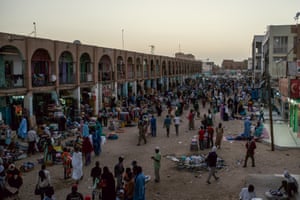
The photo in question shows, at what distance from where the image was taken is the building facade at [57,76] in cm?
1995

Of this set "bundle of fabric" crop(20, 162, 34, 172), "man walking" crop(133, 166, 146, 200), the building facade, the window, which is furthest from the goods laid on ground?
the window

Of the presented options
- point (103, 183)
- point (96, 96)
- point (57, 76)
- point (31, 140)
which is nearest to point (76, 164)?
point (103, 183)

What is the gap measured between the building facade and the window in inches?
602

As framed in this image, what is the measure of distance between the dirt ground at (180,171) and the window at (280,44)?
19223 mm

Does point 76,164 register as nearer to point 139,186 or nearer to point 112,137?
point 139,186

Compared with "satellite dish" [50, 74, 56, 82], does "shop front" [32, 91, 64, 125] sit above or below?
below

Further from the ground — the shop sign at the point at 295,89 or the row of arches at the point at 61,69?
the row of arches at the point at 61,69

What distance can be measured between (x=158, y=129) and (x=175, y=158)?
24.9ft

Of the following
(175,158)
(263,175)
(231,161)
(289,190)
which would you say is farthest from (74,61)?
(289,190)

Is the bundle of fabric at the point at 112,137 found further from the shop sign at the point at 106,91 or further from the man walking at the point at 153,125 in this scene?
the shop sign at the point at 106,91

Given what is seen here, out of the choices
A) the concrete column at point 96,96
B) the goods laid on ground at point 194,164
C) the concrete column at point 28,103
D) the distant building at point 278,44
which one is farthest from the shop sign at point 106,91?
the goods laid on ground at point 194,164

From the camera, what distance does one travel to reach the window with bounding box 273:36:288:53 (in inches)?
1305

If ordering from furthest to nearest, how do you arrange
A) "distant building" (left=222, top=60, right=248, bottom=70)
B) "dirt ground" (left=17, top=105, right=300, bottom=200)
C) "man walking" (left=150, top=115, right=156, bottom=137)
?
"distant building" (left=222, top=60, right=248, bottom=70) < "man walking" (left=150, top=115, right=156, bottom=137) < "dirt ground" (left=17, top=105, right=300, bottom=200)

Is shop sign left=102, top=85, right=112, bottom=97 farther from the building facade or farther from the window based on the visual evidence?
the window
